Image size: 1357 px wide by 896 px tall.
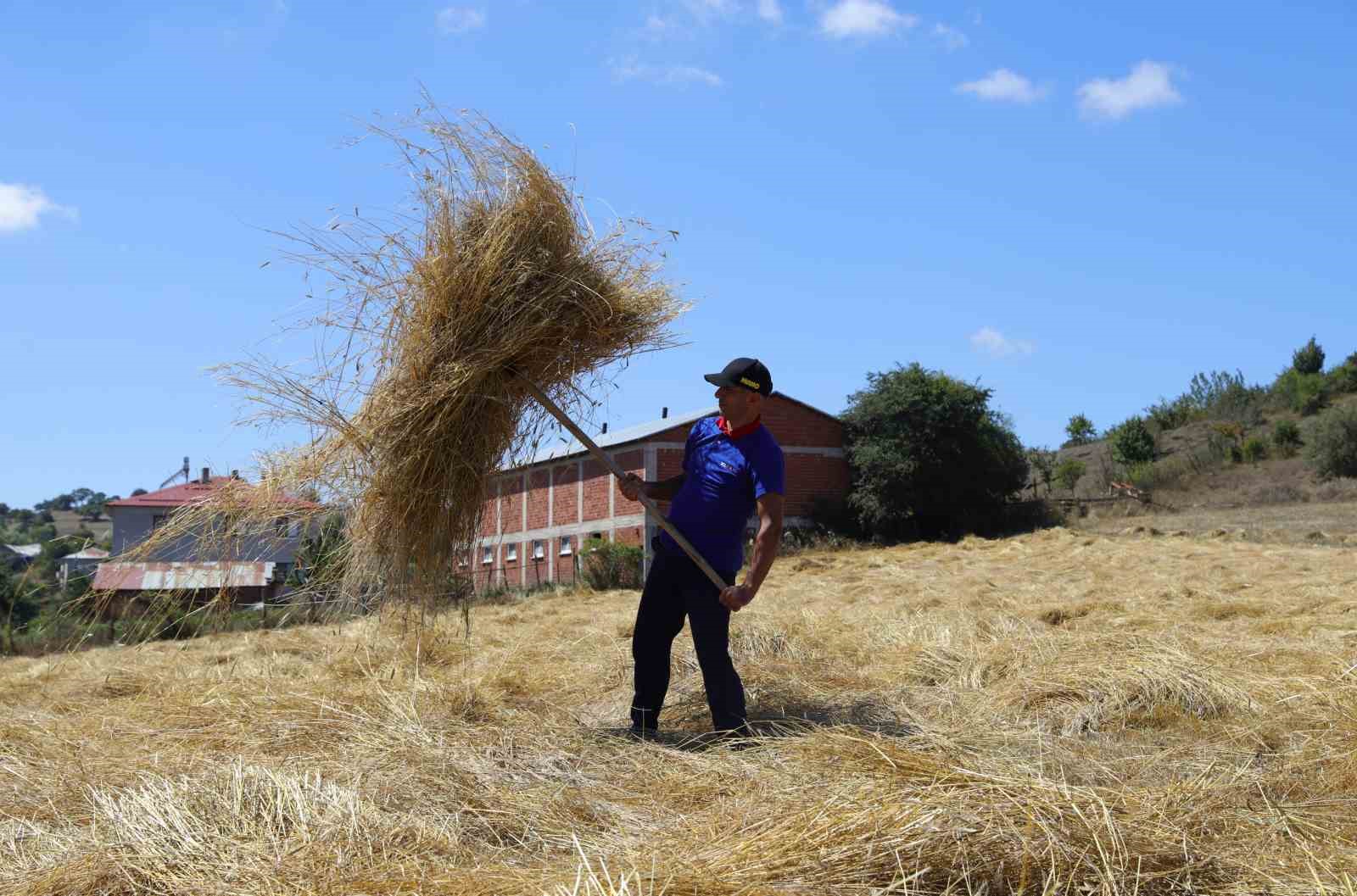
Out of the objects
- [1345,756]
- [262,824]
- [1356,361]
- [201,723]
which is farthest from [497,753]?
[1356,361]

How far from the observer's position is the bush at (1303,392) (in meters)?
42.1

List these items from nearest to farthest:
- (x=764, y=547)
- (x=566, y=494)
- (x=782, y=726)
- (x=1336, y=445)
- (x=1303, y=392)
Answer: (x=782, y=726), (x=764, y=547), (x=566, y=494), (x=1336, y=445), (x=1303, y=392)

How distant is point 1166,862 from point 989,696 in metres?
2.52

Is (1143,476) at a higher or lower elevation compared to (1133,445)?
lower

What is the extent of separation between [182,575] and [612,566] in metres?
17.0

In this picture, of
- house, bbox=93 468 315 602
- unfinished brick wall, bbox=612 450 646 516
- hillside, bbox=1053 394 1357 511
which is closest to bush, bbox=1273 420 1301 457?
hillside, bbox=1053 394 1357 511

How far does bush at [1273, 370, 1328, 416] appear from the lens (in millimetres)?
42062

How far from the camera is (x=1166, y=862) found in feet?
8.08

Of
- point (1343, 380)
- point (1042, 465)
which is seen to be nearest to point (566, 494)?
point (1042, 465)

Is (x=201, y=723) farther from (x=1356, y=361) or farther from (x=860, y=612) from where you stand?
(x=1356, y=361)

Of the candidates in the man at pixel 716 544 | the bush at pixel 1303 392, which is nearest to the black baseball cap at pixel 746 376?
the man at pixel 716 544

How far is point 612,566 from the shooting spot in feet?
70.8

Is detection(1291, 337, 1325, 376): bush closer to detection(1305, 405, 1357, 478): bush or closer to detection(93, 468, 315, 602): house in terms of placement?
detection(1305, 405, 1357, 478): bush

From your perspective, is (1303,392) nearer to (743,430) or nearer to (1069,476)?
(1069,476)
